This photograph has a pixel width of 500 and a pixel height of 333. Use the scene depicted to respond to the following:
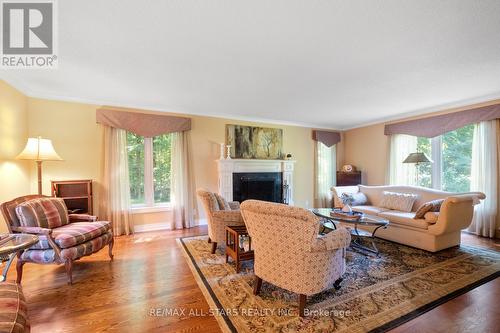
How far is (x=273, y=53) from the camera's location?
2482mm

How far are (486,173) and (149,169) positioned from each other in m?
6.57

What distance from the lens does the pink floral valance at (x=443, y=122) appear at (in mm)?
4038

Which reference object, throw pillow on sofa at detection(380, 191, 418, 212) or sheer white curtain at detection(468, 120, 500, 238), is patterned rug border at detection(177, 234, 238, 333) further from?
sheer white curtain at detection(468, 120, 500, 238)

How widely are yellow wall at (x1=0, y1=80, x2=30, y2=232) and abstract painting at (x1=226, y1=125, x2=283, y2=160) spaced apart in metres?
3.64

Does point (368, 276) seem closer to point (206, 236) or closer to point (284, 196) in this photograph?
point (206, 236)

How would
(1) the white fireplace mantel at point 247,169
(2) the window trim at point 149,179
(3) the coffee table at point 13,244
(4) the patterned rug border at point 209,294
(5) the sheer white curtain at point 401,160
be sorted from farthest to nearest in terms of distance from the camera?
(5) the sheer white curtain at point 401,160 < (1) the white fireplace mantel at point 247,169 < (2) the window trim at point 149,179 < (4) the patterned rug border at point 209,294 < (3) the coffee table at point 13,244

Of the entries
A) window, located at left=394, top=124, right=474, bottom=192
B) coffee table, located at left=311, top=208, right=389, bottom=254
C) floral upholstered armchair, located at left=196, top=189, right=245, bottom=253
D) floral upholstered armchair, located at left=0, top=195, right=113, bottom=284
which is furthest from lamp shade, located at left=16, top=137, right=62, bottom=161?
window, located at left=394, top=124, right=474, bottom=192

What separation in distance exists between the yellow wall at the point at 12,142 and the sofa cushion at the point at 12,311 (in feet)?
8.04

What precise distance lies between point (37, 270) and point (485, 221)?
23.7 ft

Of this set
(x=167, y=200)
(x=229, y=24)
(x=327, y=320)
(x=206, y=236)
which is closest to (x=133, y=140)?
(x=167, y=200)

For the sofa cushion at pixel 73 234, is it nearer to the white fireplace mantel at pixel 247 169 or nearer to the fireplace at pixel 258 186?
the white fireplace mantel at pixel 247 169

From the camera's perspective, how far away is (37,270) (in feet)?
9.29

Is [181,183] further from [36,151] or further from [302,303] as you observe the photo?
[302,303]

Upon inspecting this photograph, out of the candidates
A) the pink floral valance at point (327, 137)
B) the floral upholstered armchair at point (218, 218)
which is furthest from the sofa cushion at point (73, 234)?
the pink floral valance at point (327, 137)
